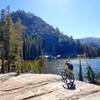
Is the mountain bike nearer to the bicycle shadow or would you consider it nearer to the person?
the person

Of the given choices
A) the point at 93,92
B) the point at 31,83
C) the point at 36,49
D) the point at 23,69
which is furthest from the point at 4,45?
the point at 36,49

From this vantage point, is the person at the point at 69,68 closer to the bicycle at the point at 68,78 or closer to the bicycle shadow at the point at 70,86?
the bicycle at the point at 68,78

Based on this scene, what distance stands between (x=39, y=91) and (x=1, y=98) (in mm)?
2816

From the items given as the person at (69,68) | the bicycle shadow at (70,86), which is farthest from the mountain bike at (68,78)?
the bicycle shadow at (70,86)

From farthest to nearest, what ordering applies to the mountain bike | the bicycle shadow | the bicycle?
the mountain bike
the bicycle
the bicycle shadow

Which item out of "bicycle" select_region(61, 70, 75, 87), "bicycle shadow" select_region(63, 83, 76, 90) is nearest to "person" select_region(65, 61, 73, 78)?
"bicycle" select_region(61, 70, 75, 87)

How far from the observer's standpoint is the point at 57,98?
19.2 metres

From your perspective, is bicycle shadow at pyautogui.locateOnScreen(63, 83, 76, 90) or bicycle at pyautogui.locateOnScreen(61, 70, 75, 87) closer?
bicycle shadow at pyautogui.locateOnScreen(63, 83, 76, 90)

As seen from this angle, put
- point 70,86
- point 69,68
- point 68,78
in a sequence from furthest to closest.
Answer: point 68,78 → point 69,68 → point 70,86

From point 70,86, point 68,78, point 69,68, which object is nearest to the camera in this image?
point 70,86

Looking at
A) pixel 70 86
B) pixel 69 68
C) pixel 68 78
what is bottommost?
pixel 70 86

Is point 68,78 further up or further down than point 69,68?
further down

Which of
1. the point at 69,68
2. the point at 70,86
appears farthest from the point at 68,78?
the point at 70,86

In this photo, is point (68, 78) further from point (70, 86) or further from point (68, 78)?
point (70, 86)
